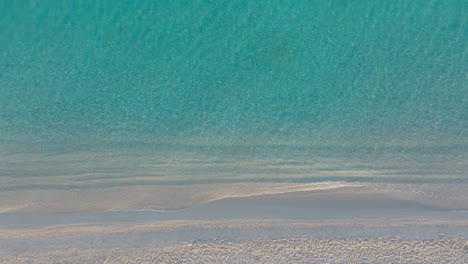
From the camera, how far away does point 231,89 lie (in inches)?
330

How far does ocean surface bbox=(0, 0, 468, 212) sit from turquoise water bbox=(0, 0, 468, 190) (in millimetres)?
25

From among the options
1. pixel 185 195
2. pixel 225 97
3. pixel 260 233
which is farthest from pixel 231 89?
pixel 260 233

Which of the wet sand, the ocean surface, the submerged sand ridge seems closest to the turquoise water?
the ocean surface

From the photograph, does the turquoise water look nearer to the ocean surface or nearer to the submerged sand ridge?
the ocean surface

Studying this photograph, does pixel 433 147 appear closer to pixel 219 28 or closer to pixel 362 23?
pixel 362 23

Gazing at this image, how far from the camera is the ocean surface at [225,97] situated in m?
7.92

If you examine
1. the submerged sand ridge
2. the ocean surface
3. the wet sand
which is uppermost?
the ocean surface

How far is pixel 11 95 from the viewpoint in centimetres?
826

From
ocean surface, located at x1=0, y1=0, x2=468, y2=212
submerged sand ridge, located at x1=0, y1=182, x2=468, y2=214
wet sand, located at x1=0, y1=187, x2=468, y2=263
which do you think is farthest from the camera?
ocean surface, located at x1=0, y1=0, x2=468, y2=212

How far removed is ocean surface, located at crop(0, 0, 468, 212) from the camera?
7.92 meters

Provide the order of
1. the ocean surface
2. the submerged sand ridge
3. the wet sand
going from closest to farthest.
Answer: the wet sand, the submerged sand ridge, the ocean surface

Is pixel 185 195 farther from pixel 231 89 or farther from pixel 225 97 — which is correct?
pixel 231 89

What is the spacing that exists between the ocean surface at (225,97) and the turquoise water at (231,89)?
0.02m

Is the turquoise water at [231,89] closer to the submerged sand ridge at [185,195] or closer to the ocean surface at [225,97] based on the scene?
the ocean surface at [225,97]
